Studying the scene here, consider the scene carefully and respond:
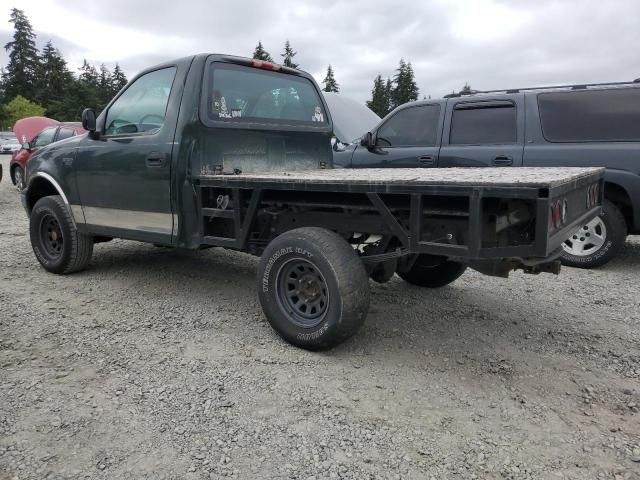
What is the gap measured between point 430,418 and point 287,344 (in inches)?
47.3

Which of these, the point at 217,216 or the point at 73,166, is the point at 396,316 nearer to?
the point at 217,216

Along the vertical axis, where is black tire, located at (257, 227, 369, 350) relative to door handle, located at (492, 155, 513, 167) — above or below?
below

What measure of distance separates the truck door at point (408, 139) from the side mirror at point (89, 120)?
3404 millimetres

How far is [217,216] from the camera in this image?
396 cm

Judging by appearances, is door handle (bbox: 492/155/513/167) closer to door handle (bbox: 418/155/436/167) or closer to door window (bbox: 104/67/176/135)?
door handle (bbox: 418/155/436/167)

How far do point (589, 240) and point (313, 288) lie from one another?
3.73 meters

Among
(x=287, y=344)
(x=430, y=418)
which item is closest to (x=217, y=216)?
(x=287, y=344)

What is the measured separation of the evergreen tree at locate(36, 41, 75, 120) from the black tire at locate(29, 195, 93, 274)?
60727 millimetres

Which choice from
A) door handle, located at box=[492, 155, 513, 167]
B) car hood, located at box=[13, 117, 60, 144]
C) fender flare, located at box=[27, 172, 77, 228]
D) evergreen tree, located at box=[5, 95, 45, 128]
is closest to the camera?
fender flare, located at box=[27, 172, 77, 228]

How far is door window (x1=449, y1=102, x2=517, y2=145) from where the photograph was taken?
5911mm

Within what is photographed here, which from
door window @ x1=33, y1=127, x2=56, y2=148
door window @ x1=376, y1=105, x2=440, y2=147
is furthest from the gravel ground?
door window @ x1=33, y1=127, x2=56, y2=148

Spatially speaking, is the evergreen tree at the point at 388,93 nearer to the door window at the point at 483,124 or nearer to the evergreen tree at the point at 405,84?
the evergreen tree at the point at 405,84

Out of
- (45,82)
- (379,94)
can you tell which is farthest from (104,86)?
(379,94)

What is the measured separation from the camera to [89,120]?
4.64 m
